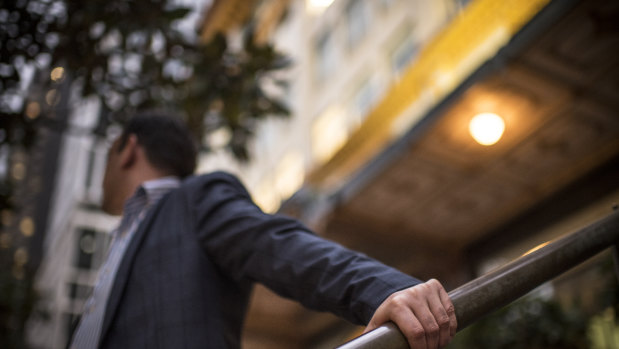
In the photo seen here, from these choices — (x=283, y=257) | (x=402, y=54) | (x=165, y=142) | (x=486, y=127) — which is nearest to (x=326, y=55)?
(x=402, y=54)

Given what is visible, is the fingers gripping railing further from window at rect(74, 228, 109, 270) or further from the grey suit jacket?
window at rect(74, 228, 109, 270)

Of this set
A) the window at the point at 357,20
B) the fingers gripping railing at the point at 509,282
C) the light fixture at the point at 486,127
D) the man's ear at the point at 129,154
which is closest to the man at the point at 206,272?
the fingers gripping railing at the point at 509,282

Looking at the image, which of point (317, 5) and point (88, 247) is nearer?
point (317, 5)

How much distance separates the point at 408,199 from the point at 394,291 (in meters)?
8.44

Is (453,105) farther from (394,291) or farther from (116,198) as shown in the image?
(394,291)

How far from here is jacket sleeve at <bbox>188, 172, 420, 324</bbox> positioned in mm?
1340

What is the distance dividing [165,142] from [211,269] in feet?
2.49

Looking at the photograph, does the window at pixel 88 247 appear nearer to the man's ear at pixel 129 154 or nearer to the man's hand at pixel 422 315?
Result: the man's ear at pixel 129 154

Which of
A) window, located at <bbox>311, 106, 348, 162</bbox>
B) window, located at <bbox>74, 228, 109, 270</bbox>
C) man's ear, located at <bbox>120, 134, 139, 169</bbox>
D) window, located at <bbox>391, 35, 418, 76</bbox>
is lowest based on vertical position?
window, located at <bbox>74, 228, 109, 270</bbox>

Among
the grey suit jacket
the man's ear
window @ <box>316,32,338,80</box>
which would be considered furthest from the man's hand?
window @ <box>316,32,338,80</box>

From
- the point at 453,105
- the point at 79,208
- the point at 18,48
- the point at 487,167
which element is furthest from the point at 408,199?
the point at 79,208

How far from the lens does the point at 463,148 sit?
27.6 feet

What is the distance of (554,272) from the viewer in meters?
1.28

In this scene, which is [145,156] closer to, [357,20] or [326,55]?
[357,20]
